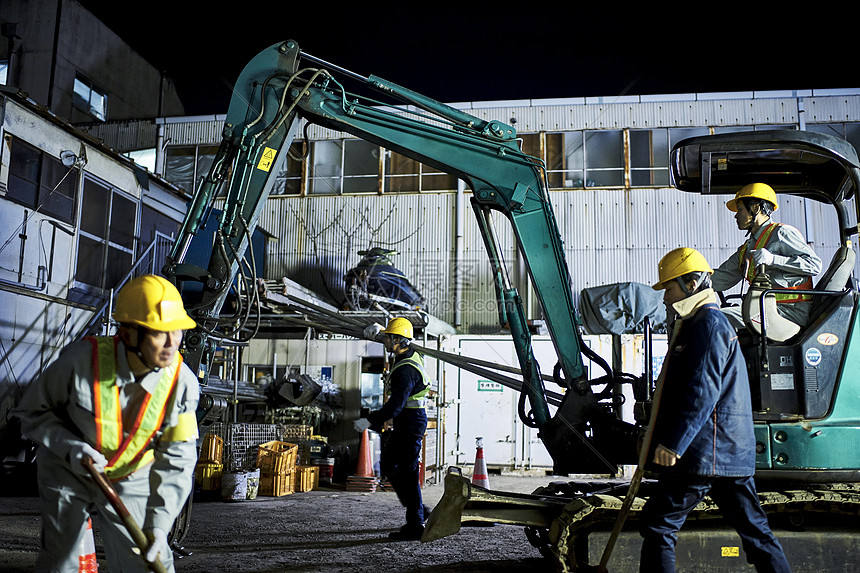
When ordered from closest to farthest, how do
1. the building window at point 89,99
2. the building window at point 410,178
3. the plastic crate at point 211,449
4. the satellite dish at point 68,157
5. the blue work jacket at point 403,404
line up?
the blue work jacket at point 403,404, the plastic crate at point 211,449, the satellite dish at point 68,157, the building window at point 410,178, the building window at point 89,99

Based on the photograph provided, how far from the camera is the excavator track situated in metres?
5.13

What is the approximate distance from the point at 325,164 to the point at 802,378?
15794 millimetres

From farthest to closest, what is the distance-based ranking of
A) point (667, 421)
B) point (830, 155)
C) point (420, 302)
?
1. point (420, 302)
2. point (830, 155)
3. point (667, 421)

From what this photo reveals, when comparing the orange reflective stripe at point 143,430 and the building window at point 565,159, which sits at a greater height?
the building window at point 565,159

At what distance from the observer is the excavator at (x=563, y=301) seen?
5184 millimetres

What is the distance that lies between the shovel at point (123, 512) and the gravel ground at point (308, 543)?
109 inches

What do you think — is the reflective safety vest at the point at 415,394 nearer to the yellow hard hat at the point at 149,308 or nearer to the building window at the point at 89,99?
the yellow hard hat at the point at 149,308

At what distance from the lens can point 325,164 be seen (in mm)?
19391

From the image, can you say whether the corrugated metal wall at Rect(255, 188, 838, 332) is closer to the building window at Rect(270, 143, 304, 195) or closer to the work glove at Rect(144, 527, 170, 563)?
the building window at Rect(270, 143, 304, 195)

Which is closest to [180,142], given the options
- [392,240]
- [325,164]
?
[325,164]

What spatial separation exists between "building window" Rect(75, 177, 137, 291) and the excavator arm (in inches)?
315

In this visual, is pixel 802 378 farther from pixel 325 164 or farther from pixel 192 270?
pixel 325 164

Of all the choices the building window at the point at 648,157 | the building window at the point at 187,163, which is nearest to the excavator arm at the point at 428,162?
the building window at the point at 648,157

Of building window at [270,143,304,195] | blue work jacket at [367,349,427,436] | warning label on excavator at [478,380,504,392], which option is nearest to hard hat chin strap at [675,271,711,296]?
blue work jacket at [367,349,427,436]
